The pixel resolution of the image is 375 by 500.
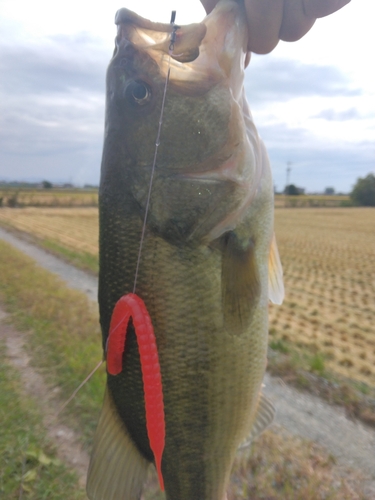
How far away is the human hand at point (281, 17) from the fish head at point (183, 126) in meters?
0.05

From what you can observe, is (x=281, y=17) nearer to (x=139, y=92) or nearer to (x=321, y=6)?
(x=321, y=6)

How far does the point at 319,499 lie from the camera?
3.09 m

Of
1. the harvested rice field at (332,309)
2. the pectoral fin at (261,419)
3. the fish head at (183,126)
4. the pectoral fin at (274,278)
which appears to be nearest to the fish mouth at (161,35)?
the fish head at (183,126)

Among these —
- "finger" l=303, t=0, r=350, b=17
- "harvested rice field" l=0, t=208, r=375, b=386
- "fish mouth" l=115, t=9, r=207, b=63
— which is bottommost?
"harvested rice field" l=0, t=208, r=375, b=386

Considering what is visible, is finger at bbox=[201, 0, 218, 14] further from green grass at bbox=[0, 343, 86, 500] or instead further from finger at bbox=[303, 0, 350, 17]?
green grass at bbox=[0, 343, 86, 500]

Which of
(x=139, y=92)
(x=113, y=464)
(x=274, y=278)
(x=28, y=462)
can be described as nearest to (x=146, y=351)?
(x=113, y=464)

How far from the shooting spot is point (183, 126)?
1.62 m

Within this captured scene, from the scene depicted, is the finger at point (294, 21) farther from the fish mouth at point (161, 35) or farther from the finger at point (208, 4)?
the finger at point (208, 4)

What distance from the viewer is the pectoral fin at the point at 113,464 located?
163cm

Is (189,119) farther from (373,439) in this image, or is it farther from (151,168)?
(373,439)

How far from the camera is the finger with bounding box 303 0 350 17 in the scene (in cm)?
152

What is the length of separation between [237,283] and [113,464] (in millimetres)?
871

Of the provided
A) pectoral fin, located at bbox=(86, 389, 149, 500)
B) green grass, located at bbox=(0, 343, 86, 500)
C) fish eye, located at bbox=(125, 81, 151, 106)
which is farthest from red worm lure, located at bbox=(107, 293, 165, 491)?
green grass, located at bbox=(0, 343, 86, 500)

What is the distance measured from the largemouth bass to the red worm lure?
0.08 meters
